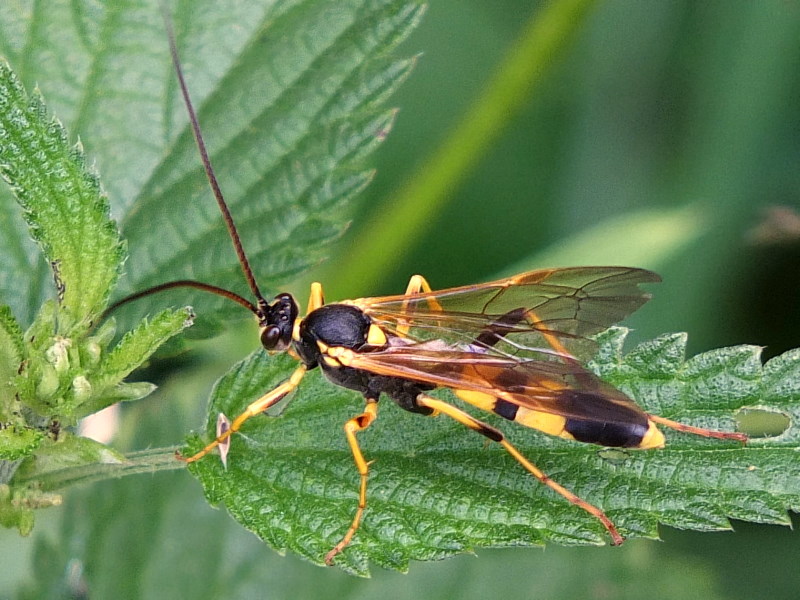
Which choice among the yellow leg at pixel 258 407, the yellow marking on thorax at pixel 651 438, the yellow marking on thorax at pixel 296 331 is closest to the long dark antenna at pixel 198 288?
the yellow marking on thorax at pixel 296 331

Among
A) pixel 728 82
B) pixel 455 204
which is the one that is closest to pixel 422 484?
pixel 455 204

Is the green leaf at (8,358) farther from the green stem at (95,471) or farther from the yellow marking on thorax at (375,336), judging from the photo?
the yellow marking on thorax at (375,336)

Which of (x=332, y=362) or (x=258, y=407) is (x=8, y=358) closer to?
(x=258, y=407)

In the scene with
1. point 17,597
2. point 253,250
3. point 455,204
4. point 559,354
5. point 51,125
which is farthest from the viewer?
point 455,204

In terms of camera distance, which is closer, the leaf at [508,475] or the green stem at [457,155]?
the leaf at [508,475]

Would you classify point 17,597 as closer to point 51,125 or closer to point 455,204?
point 51,125

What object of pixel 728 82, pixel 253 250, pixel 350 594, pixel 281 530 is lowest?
pixel 350 594

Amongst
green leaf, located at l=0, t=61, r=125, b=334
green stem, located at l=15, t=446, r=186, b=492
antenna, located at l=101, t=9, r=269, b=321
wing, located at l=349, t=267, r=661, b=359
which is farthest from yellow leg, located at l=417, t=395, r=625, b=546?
green leaf, located at l=0, t=61, r=125, b=334
